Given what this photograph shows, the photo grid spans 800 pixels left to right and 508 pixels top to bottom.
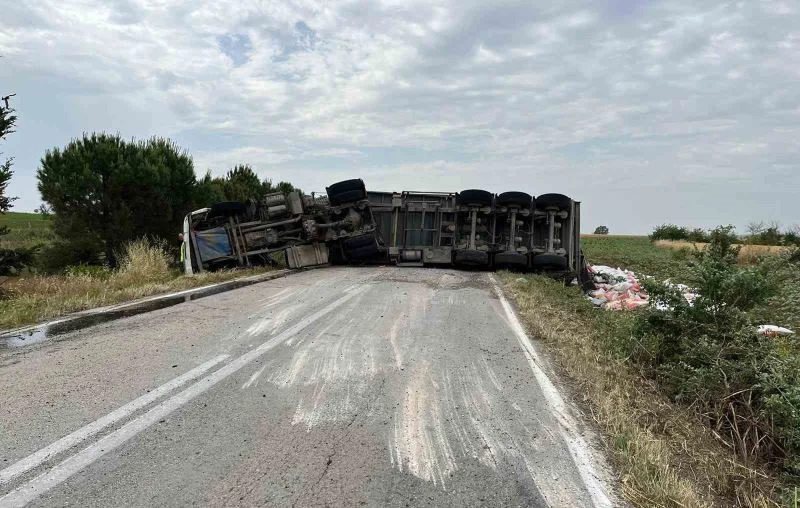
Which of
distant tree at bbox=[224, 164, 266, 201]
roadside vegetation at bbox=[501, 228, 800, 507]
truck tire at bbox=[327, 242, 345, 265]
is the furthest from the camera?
distant tree at bbox=[224, 164, 266, 201]

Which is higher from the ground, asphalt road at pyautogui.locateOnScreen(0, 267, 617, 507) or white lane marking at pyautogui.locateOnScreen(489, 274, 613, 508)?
asphalt road at pyautogui.locateOnScreen(0, 267, 617, 507)

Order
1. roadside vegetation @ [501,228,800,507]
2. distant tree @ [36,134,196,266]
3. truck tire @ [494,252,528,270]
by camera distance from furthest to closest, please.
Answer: distant tree @ [36,134,196,266], truck tire @ [494,252,528,270], roadside vegetation @ [501,228,800,507]

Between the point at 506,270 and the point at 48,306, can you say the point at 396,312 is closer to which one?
the point at 48,306

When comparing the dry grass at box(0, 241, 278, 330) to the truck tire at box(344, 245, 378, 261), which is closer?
the dry grass at box(0, 241, 278, 330)

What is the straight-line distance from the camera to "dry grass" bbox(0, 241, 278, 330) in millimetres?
8680

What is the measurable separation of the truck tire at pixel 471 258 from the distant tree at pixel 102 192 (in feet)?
38.2

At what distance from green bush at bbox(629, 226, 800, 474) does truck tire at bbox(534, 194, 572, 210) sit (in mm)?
9595

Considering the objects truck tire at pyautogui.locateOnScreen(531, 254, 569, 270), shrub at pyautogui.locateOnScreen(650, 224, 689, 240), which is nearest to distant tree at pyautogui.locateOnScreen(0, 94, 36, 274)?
truck tire at pyautogui.locateOnScreen(531, 254, 569, 270)

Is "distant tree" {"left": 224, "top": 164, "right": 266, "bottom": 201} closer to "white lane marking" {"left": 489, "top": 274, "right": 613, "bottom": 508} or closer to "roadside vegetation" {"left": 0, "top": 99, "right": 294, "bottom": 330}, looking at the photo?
"roadside vegetation" {"left": 0, "top": 99, "right": 294, "bottom": 330}

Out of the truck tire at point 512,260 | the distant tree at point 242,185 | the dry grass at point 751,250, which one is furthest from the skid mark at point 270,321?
the distant tree at point 242,185

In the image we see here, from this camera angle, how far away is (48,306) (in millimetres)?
8938

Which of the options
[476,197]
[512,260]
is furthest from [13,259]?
[512,260]

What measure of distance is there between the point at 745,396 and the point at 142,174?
2054cm

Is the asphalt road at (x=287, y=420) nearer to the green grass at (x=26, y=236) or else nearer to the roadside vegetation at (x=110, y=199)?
the green grass at (x=26, y=236)
